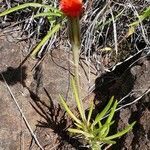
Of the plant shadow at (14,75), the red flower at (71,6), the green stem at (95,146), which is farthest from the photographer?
the plant shadow at (14,75)

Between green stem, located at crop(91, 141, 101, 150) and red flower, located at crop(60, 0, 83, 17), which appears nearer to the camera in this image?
red flower, located at crop(60, 0, 83, 17)

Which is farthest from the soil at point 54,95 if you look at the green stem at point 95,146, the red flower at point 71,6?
the red flower at point 71,6

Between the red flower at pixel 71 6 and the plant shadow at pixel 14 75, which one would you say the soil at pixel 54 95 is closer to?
the plant shadow at pixel 14 75

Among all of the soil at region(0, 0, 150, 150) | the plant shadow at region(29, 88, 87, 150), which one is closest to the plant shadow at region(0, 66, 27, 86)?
the soil at region(0, 0, 150, 150)

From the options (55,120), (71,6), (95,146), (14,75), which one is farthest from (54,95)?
(71,6)

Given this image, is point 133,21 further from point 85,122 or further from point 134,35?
point 85,122

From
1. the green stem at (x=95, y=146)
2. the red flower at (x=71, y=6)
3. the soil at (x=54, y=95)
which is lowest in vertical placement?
the green stem at (x=95, y=146)

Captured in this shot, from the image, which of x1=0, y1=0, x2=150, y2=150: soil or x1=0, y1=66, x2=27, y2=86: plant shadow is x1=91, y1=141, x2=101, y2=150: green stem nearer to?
x1=0, y1=0, x2=150, y2=150: soil
